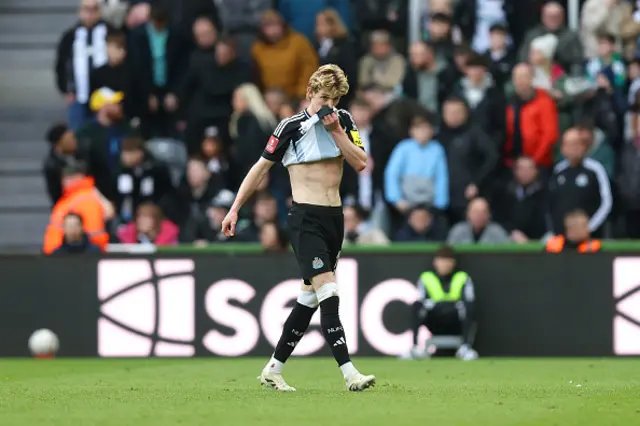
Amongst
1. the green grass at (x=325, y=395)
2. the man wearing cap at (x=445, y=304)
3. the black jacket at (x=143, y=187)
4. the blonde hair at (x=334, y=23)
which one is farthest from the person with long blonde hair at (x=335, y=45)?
the green grass at (x=325, y=395)

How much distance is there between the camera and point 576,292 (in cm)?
1525

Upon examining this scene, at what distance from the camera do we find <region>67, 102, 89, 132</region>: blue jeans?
18469mm

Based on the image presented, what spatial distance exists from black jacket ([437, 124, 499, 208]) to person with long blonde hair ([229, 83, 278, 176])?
2.20m

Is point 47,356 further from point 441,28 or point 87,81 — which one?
point 441,28

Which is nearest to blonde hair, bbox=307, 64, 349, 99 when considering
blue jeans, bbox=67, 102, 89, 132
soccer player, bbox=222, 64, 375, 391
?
soccer player, bbox=222, 64, 375, 391

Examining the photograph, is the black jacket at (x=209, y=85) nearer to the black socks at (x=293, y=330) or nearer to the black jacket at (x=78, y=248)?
the black jacket at (x=78, y=248)

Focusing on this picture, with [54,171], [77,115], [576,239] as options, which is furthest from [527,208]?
[77,115]

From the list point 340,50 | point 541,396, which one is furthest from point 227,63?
point 541,396

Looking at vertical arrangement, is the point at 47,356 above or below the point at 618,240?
below

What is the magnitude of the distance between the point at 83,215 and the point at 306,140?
7039mm

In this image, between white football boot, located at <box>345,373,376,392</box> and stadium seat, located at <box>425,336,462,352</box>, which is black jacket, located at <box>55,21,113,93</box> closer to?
stadium seat, located at <box>425,336,462,352</box>

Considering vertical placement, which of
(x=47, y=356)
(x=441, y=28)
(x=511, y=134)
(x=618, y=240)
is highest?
(x=441, y=28)

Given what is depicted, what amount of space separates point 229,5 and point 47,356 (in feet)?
19.7

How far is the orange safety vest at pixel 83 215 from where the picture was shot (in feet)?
53.6
